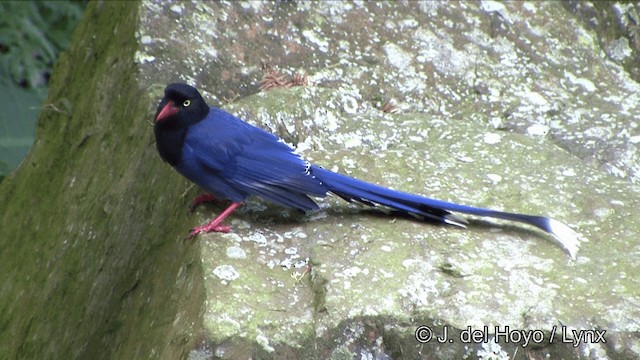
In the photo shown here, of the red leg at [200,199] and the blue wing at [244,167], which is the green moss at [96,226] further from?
the blue wing at [244,167]

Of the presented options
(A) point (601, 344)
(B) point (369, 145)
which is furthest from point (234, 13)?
(A) point (601, 344)

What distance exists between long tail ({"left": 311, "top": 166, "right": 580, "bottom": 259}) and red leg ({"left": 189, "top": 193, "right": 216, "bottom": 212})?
45 cm

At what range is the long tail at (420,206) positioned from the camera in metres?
3.70

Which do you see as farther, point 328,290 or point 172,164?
point 172,164

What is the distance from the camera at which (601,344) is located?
325cm

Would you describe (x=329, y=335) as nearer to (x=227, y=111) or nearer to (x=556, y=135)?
(x=227, y=111)

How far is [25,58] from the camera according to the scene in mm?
6238

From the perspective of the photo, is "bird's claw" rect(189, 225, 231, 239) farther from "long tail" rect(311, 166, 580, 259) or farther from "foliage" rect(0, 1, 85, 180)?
"foliage" rect(0, 1, 85, 180)

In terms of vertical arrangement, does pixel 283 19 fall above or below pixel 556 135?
above

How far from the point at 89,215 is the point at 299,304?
4.90 ft

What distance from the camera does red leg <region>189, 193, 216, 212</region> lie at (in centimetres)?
388
